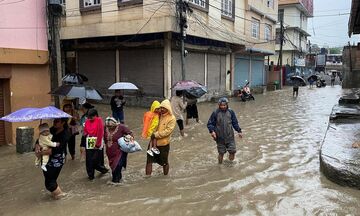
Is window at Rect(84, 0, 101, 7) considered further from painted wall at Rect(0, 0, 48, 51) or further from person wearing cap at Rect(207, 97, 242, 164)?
person wearing cap at Rect(207, 97, 242, 164)

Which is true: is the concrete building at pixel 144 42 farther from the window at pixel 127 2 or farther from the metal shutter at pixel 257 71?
the metal shutter at pixel 257 71

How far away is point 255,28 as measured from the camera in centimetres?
2961

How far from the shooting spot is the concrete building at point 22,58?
33.4ft

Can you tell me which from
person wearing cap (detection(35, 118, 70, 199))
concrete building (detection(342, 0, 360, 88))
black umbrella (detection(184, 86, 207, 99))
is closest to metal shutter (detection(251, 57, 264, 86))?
concrete building (detection(342, 0, 360, 88))

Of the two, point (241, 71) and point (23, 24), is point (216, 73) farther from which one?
point (23, 24)

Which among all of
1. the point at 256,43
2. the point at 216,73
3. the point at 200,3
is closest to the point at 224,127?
the point at 200,3

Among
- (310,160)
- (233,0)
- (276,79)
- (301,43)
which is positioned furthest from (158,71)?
(301,43)

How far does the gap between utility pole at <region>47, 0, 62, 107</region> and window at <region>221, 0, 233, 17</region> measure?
13336 millimetres

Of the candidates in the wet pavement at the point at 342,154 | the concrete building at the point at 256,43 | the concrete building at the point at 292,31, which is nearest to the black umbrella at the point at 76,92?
the wet pavement at the point at 342,154

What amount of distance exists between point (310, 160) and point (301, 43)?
53440mm

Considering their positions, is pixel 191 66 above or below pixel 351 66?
below

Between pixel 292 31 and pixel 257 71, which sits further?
pixel 292 31

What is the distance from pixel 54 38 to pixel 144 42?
310 inches

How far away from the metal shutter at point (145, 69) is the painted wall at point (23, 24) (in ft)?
26.0
